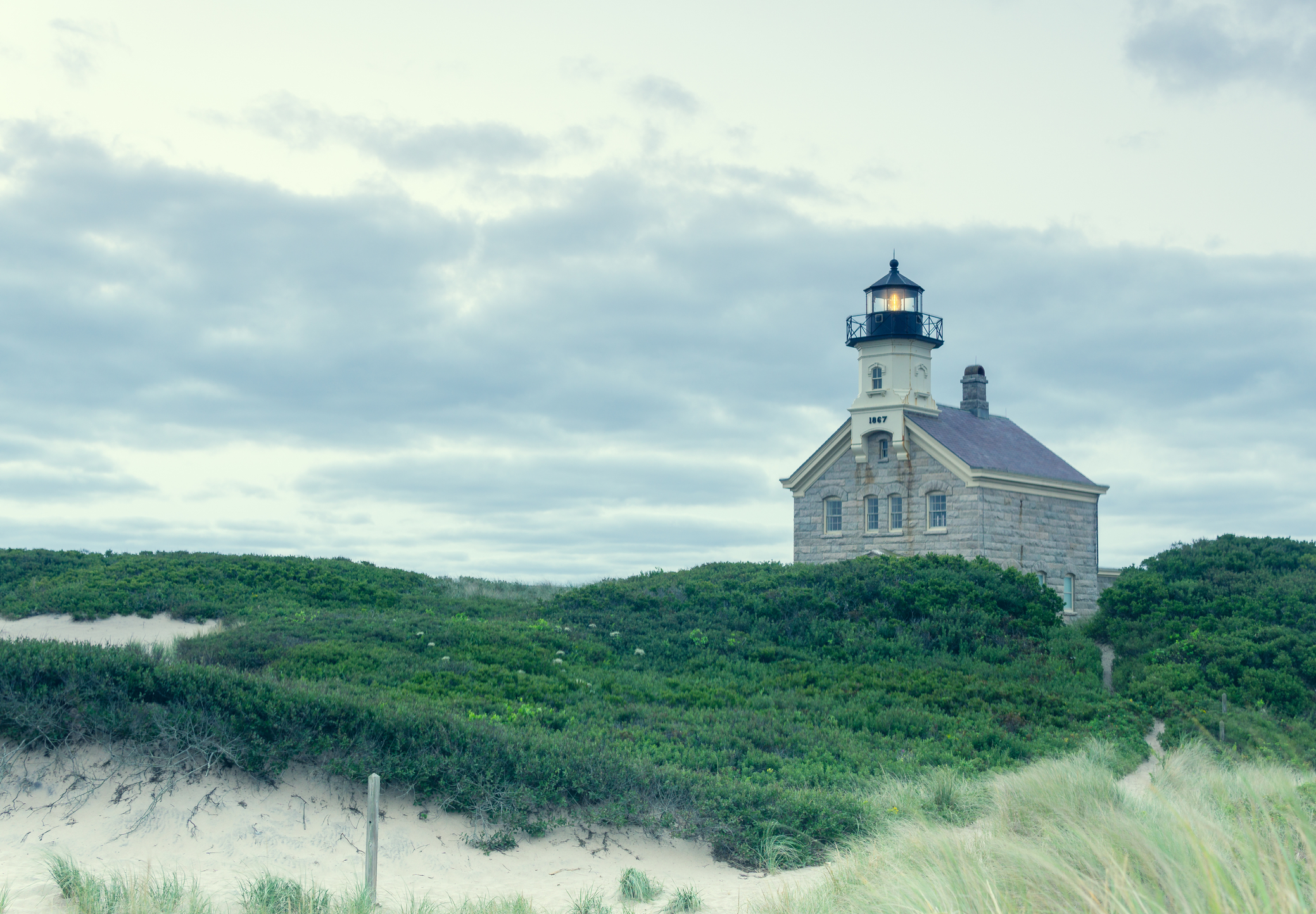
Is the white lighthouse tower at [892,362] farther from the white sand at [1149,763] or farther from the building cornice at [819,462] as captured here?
the white sand at [1149,763]

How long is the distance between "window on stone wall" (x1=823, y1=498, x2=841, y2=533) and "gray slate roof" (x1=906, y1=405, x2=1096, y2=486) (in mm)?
4068

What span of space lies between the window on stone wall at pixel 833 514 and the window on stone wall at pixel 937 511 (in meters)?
3.50

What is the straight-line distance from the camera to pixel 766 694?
1817 cm

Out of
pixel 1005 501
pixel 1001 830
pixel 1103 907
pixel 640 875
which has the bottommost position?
pixel 640 875

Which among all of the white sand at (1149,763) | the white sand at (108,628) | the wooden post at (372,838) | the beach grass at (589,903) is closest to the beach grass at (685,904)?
the beach grass at (589,903)

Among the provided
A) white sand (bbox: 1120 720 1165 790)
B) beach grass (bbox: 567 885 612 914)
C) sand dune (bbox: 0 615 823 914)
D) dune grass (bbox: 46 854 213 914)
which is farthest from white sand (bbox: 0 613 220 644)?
white sand (bbox: 1120 720 1165 790)

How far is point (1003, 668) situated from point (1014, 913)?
53.0 ft

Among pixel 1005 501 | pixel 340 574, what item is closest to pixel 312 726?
pixel 340 574

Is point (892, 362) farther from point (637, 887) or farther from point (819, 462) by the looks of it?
point (637, 887)

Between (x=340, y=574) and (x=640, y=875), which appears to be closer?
(x=640, y=875)

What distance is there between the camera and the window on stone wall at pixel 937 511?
33.3 metres

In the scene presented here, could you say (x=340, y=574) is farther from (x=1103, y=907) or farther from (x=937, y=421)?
(x=1103, y=907)

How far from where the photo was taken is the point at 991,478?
3253 centimetres

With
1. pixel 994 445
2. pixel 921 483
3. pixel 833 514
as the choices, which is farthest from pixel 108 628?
pixel 994 445
